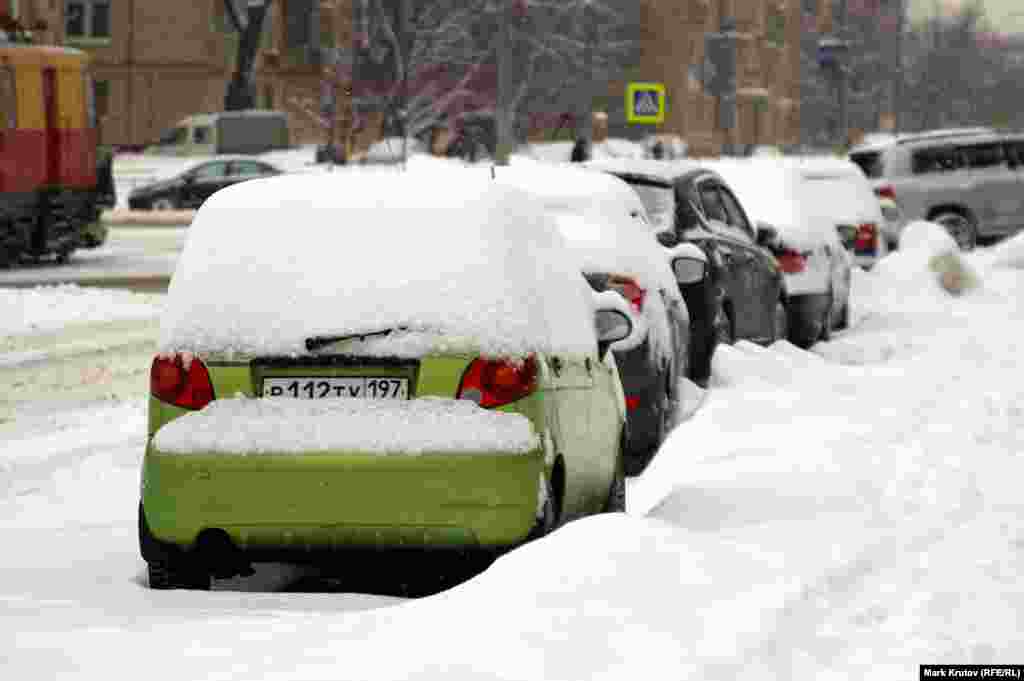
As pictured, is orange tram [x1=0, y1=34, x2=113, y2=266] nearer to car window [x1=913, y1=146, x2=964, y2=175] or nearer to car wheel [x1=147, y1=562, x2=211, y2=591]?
car window [x1=913, y1=146, x2=964, y2=175]

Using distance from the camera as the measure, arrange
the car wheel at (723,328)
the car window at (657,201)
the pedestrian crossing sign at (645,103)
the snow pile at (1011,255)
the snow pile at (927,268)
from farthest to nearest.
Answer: the pedestrian crossing sign at (645,103) → the snow pile at (1011,255) → the snow pile at (927,268) → the car wheel at (723,328) → the car window at (657,201)

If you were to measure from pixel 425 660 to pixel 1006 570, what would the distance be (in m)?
2.72

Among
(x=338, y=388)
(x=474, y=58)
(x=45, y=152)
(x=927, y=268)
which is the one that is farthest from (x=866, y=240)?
(x=474, y=58)

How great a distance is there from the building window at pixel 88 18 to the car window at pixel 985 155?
4040cm

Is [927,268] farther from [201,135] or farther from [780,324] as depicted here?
[201,135]

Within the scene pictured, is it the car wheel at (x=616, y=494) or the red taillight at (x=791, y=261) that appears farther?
the red taillight at (x=791, y=261)

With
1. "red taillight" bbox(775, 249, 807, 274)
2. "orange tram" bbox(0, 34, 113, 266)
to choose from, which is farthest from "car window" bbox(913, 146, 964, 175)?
"red taillight" bbox(775, 249, 807, 274)

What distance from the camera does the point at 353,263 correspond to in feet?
25.2

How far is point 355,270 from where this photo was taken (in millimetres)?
7672

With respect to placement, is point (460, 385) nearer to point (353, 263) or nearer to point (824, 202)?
point (353, 263)

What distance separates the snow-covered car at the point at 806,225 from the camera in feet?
66.6

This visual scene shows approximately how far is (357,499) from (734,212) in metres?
10.5

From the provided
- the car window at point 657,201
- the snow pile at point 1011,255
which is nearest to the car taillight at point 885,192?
the snow pile at point 1011,255

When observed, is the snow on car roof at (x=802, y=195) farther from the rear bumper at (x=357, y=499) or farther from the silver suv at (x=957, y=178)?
the rear bumper at (x=357, y=499)
